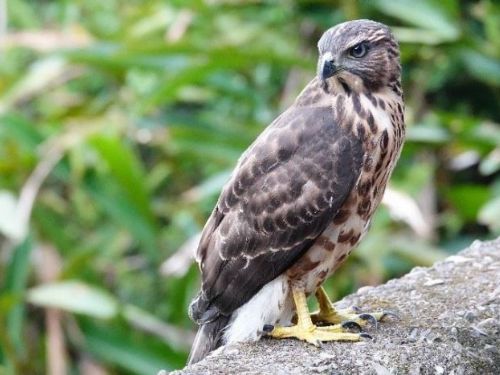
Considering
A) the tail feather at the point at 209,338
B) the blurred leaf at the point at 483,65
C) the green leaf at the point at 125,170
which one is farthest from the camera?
the blurred leaf at the point at 483,65

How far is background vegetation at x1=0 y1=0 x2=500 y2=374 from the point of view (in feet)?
20.9

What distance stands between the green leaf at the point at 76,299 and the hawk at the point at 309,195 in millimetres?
2360

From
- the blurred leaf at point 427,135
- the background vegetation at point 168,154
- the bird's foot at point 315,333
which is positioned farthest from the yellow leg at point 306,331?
the blurred leaf at point 427,135

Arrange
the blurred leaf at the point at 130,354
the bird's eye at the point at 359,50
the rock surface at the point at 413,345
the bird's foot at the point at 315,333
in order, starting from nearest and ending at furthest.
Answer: the rock surface at the point at 413,345 → the bird's foot at the point at 315,333 → the bird's eye at the point at 359,50 → the blurred leaf at the point at 130,354

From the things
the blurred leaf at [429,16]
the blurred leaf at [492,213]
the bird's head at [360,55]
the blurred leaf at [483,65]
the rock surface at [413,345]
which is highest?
the blurred leaf at [429,16]

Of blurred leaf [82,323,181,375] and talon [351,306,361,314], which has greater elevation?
blurred leaf [82,323,181,375]

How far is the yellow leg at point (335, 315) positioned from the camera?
3.72 metres

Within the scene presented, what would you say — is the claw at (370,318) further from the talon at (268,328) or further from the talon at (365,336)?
the talon at (268,328)

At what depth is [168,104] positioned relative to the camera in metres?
7.30

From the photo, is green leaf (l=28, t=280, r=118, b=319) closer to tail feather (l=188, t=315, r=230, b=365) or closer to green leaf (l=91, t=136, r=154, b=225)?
green leaf (l=91, t=136, r=154, b=225)

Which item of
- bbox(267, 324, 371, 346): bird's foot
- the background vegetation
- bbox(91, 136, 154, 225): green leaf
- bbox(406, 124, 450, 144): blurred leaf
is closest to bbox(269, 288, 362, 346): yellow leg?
bbox(267, 324, 371, 346): bird's foot

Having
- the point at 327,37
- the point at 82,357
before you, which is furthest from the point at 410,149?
the point at 327,37

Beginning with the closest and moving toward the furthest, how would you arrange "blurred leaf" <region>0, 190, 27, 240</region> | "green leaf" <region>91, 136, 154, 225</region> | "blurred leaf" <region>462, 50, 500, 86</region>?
"blurred leaf" <region>0, 190, 27, 240</region> < "green leaf" <region>91, 136, 154, 225</region> < "blurred leaf" <region>462, 50, 500, 86</region>

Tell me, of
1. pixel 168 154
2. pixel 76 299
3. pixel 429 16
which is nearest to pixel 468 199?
pixel 429 16
